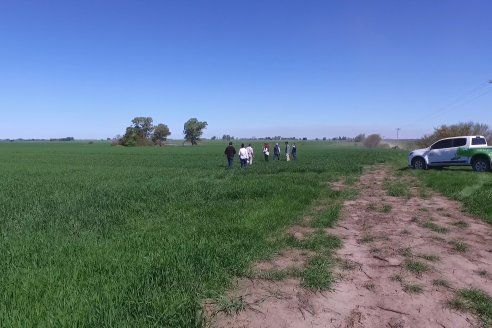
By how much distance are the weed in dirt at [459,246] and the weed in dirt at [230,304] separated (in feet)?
14.2

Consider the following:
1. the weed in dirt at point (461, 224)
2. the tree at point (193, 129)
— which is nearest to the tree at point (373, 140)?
the tree at point (193, 129)

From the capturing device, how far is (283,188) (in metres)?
12.8

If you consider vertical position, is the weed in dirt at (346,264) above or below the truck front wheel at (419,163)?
below

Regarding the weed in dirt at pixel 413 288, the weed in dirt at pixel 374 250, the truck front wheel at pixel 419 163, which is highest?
the truck front wheel at pixel 419 163

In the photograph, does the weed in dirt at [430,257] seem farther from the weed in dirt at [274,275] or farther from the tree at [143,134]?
the tree at [143,134]

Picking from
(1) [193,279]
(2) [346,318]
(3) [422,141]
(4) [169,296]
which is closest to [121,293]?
(4) [169,296]

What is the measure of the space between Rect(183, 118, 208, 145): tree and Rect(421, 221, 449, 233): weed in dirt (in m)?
151

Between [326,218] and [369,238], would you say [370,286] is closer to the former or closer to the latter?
[369,238]

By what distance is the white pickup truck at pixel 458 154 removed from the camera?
754 inches

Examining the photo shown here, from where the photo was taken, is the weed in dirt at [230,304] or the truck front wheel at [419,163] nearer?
the weed in dirt at [230,304]

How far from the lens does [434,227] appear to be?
7816 mm

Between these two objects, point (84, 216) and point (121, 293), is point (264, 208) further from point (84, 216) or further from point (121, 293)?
point (121, 293)

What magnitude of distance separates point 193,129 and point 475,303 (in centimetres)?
15457

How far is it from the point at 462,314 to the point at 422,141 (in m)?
65.8
